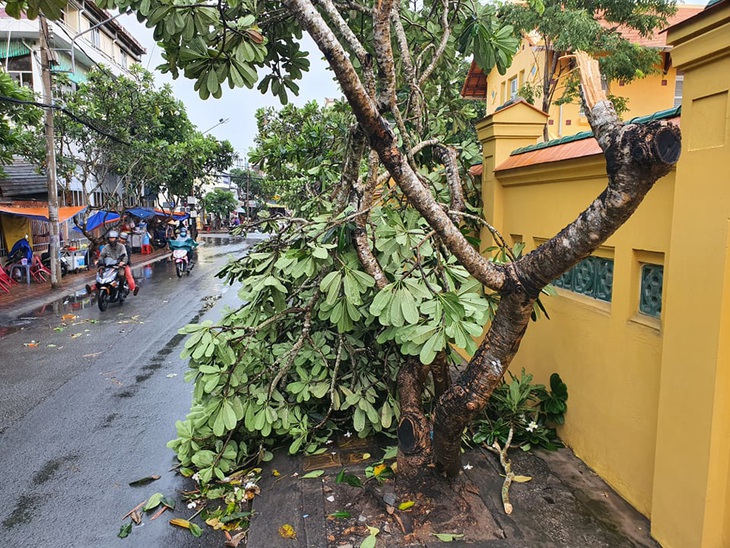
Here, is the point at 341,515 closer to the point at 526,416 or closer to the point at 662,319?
the point at 526,416

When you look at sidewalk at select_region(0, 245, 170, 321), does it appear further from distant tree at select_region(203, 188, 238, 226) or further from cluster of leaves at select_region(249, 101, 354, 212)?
distant tree at select_region(203, 188, 238, 226)

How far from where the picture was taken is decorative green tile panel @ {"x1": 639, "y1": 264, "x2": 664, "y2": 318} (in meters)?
3.15

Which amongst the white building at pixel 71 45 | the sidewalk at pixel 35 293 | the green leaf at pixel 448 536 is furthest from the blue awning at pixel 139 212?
the green leaf at pixel 448 536

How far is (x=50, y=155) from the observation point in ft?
44.9

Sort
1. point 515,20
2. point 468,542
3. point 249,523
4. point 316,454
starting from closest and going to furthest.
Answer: point 468,542
point 249,523
point 316,454
point 515,20

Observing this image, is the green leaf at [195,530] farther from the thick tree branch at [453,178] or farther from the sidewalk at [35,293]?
the sidewalk at [35,293]

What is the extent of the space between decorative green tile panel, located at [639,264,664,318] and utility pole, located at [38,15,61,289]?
14395 mm

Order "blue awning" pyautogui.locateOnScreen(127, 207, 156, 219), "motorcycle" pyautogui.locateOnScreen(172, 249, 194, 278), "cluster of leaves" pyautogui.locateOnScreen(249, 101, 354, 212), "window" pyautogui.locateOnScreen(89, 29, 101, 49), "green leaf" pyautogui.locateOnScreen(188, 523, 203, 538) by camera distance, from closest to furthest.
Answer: "green leaf" pyautogui.locateOnScreen(188, 523, 203, 538), "cluster of leaves" pyautogui.locateOnScreen(249, 101, 354, 212), "motorcycle" pyautogui.locateOnScreen(172, 249, 194, 278), "blue awning" pyautogui.locateOnScreen(127, 207, 156, 219), "window" pyautogui.locateOnScreen(89, 29, 101, 49)

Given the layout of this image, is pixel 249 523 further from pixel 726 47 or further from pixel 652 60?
pixel 652 60

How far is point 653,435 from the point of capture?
310 cm

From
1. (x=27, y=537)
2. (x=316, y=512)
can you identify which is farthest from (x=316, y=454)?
(x=27, y=537)

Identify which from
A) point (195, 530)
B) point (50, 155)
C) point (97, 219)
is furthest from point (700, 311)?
point (97, 219)

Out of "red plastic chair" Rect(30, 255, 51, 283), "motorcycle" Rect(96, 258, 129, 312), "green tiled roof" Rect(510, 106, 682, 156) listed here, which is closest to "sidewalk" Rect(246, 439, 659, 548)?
"green tiled roof" Rect(510, 106, 682, 156)

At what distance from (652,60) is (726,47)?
11596mm
